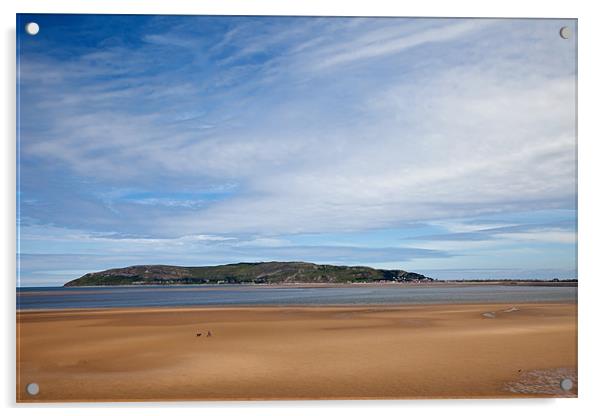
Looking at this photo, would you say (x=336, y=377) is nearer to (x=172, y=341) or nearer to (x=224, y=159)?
(x=172, y=341)

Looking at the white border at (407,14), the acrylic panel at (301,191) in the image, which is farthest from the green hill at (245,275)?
the white border at (407,14)

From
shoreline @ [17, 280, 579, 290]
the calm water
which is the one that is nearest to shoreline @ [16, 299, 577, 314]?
the calm water

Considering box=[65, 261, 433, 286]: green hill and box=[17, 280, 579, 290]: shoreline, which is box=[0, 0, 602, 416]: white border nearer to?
box=[17, 280, 579, 290]: shoreline

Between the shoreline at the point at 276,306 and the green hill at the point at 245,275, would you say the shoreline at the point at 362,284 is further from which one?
the shoreline at the point at 276,306

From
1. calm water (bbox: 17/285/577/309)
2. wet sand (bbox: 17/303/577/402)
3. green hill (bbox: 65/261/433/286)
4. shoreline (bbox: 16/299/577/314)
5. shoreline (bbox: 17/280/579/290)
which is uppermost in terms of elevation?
green hill (bbox: 65/261/433/286)

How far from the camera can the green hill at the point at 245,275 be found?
4148 mm

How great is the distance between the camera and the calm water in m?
4.09

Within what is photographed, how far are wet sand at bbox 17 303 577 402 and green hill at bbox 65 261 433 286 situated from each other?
0.32 meters

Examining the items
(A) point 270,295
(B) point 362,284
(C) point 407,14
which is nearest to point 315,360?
(B) point 362,284

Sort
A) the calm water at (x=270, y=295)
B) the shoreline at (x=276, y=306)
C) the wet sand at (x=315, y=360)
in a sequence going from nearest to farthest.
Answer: the wet sand at (x=315, y=360), the calm water at (x=270, y=295), the shoreline at (x=276, y=306)

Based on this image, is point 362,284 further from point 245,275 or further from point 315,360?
point 245,275

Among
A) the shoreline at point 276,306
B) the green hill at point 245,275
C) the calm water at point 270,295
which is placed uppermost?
the green hill at point 245,275

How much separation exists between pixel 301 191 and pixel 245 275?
2.68ft

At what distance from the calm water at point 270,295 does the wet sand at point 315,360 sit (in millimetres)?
112
